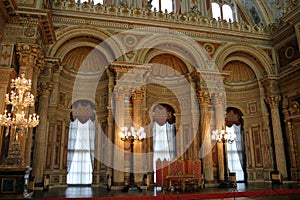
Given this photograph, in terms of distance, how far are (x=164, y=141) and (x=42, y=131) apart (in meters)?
6.46

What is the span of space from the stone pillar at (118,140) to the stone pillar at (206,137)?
4009 mm

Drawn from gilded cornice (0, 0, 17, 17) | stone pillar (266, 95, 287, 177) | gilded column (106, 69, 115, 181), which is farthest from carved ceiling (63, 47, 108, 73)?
stone pillar (266, 95, 287, 177)

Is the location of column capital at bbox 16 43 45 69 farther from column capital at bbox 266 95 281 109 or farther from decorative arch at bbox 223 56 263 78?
column capital at bbox 266 95 281 109

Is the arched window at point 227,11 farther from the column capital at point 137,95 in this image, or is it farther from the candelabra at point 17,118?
the candelabra at point 17,118

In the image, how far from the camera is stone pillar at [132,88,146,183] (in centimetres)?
1190

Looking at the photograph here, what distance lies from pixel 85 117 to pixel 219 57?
772 cm

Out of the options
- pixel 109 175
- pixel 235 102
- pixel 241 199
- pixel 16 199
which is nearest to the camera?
pixel 16 199

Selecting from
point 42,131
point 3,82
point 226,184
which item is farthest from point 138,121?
point 3,82

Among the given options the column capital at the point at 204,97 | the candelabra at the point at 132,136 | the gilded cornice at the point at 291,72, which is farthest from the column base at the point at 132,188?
the gilded cornice at the point at 291,72

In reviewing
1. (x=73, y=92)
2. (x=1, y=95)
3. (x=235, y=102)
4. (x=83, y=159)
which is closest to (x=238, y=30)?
(x=235, y=102)

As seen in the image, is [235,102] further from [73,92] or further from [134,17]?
[73,92]

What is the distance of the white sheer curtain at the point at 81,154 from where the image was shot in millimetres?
13531

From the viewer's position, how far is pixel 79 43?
13.4 meters

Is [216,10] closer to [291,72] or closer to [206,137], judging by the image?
[291,72]
